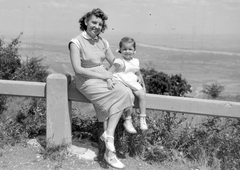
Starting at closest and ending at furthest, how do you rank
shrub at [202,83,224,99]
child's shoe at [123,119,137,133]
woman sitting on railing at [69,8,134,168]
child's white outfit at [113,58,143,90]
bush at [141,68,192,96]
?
1. woman sitting on railing at [69,8,134,168]
2. child's shoe at [123,119,137,133]
3. child's white outfit at [113,58,143,90]
4. bush at [141,68,192,96]
5. shrub at [202,83,224,99]

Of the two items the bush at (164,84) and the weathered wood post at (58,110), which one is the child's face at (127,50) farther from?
the bush at (164,84)

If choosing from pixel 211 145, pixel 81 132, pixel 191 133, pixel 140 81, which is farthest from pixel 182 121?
pixel 81 132

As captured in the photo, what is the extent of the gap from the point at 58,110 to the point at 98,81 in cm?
60

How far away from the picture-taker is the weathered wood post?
349 centimetres

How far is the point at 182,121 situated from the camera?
12.5 ft

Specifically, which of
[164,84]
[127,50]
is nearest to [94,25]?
[127,50]

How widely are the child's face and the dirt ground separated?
4.13 ft

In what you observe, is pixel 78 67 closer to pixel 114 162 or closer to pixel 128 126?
pixel 128 126

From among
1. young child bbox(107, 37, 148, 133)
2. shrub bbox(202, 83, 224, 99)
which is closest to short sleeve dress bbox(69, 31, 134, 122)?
young child bbox(107, 37, 148, 133)

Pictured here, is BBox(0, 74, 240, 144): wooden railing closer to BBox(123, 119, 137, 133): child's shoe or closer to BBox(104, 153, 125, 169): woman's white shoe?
BBox(123, 119, 137, 133): child's shoe

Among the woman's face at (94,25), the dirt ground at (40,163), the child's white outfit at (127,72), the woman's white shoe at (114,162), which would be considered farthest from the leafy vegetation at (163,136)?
the woman's face at (94,25)

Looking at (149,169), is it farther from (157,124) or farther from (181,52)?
(181,52)

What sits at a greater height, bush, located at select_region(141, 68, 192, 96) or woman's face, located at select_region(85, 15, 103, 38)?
woman's face, located at select_region(85, 15, 103, 38)

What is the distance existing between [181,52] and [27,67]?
43918 millimetres
